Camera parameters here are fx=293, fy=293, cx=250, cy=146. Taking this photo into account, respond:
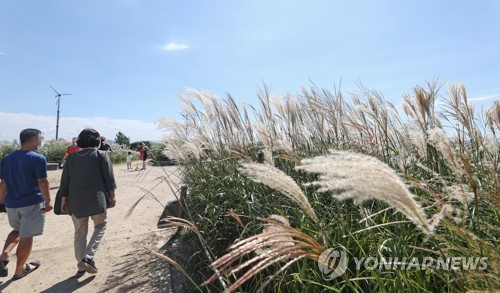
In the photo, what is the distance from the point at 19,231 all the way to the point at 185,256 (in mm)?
2290

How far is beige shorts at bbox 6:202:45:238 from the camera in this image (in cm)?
392

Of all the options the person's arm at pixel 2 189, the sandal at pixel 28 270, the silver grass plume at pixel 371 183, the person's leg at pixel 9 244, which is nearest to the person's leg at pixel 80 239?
the sandal at pixel 28 270

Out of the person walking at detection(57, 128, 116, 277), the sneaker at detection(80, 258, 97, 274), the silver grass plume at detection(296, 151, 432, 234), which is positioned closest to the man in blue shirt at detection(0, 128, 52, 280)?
the person walking at detection(57, 128, 116, 277)

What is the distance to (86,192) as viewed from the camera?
3.93 meters

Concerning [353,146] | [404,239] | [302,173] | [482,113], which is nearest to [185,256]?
[302,173]

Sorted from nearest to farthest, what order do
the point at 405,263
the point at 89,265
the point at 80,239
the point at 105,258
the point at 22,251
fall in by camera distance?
the point at 405,263 → the point at 89,265 → the point at 22,251 → the point at 80,239 → the point at 105,258

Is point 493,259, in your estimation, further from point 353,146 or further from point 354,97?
point 354,97

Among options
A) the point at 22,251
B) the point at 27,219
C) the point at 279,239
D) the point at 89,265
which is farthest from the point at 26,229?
the point at 279,239

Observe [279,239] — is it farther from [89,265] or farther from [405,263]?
[89,265]

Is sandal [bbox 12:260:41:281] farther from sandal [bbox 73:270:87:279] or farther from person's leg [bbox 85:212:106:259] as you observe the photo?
person's leg [bbox 85:212:106:259]

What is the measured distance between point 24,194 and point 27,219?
34 cm

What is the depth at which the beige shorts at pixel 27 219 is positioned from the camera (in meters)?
3.92

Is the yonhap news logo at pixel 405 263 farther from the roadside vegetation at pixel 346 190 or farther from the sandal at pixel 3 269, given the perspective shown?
the sandal at pixel 3 269

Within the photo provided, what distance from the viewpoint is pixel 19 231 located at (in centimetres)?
395
